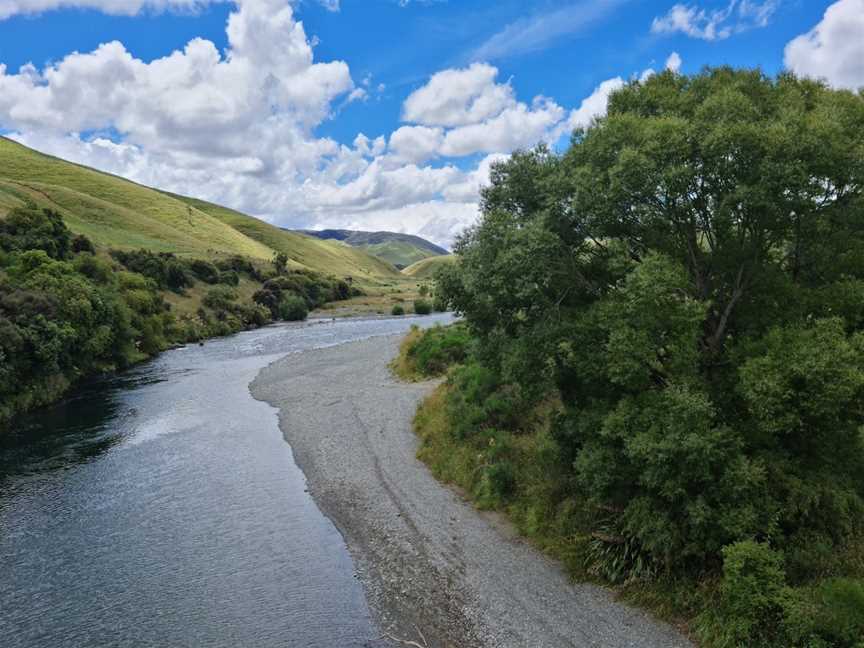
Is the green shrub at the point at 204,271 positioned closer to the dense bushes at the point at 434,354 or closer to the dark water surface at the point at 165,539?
the dense bushes at the point at 434,354

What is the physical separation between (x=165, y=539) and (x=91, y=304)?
43438 millimetres

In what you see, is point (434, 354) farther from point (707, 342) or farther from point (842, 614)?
point (842, 614)

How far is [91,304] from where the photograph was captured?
60.1 m

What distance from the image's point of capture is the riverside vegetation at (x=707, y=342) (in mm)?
15508

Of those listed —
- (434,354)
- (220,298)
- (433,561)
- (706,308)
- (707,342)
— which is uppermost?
(220,298)

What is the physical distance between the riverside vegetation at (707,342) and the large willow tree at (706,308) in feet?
0.21

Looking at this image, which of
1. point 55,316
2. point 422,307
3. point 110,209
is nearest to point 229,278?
point 422,307

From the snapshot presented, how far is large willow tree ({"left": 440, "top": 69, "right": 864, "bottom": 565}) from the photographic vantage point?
52.4 ft

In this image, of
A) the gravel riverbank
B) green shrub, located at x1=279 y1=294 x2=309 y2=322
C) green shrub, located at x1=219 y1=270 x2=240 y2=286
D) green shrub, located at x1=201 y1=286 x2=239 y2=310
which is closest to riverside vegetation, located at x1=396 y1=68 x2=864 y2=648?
the gravel riverbank

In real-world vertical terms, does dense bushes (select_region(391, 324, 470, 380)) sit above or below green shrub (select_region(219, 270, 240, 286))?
below

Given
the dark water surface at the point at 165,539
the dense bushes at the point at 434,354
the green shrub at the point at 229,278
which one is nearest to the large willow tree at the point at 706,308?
the dark water surface at the point at 165,539

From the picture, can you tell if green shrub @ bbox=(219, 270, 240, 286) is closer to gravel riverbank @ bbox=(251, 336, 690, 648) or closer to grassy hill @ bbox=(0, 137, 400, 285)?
grassy hill @ bbox=(0, 137, 400, 285)

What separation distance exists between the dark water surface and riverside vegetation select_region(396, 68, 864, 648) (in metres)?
9.06

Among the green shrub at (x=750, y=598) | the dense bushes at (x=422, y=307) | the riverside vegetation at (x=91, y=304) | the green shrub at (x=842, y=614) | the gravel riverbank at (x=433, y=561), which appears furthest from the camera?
the dense bushes at (x=422, y=307)
